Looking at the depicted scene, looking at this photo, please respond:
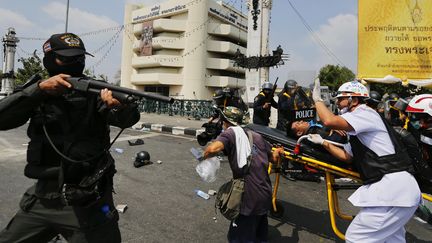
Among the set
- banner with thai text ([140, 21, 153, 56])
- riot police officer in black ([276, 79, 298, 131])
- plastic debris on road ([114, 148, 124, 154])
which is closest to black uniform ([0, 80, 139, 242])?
riot police officer in black ([276, 79, 298, 131])

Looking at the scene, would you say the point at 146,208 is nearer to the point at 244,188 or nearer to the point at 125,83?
the point at 244,188

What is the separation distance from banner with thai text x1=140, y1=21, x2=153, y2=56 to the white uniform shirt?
121 feet

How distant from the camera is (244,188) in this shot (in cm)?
263

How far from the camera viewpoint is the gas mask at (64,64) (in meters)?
1.92

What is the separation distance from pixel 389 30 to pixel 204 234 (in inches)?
296

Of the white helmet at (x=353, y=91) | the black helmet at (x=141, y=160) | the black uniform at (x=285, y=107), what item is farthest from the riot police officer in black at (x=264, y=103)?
the white helmet at (x=353, y=91)

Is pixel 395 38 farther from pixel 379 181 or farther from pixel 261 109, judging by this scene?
pixel 379 181

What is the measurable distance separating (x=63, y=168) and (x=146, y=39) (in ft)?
125

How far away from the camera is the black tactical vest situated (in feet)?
7.45

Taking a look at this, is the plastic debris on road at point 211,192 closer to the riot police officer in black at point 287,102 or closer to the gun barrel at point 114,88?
the riot police officer in black at point 287,102

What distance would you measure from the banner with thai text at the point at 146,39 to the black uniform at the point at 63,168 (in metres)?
37.0

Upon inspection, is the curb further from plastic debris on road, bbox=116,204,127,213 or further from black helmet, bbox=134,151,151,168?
plastic debris on road, bbox=116,204,127,213

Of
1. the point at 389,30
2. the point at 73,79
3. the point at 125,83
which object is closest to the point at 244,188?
→ the point at 73,79

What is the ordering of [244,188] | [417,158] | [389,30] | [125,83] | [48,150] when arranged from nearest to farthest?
[48,150]
[244,188]
[417,158]
[389,30]
[125,83]
